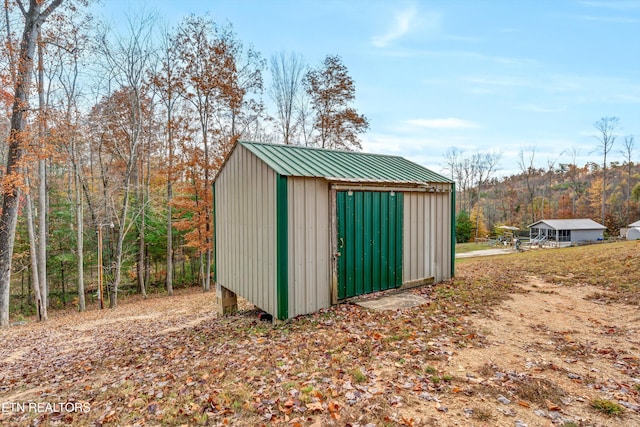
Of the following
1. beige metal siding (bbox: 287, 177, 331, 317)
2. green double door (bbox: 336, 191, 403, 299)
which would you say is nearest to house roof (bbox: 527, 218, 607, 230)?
green double door (bbox: 336, 191, 403, 299)

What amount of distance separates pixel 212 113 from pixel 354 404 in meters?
14.1

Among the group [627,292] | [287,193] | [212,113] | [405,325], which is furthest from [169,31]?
[627,292]

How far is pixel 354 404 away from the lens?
9.00 feet

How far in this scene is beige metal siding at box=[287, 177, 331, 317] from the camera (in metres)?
4.85

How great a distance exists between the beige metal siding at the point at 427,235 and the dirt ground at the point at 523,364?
1.50 metres

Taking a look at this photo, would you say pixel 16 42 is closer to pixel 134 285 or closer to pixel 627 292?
pixel 134 285

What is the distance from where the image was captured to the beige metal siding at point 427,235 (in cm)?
632

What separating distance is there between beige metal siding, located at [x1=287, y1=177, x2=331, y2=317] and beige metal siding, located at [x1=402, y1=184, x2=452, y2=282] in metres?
1.90

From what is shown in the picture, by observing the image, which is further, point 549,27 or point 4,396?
point 549,27

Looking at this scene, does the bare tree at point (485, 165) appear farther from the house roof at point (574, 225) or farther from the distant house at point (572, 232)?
the distant house at point (572, 232)

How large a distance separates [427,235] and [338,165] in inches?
97.7

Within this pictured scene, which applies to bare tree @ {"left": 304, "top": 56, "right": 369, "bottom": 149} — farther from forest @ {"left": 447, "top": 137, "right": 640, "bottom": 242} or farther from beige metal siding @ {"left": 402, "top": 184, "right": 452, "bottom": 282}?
forest @ {"left": 447, "top": 137, "right": 640, "bottom": 242}

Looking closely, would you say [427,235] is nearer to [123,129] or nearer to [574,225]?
[123,129]

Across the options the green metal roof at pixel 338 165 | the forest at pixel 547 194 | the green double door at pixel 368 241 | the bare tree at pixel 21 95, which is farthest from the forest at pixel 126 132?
the forest at pixel 547 194
